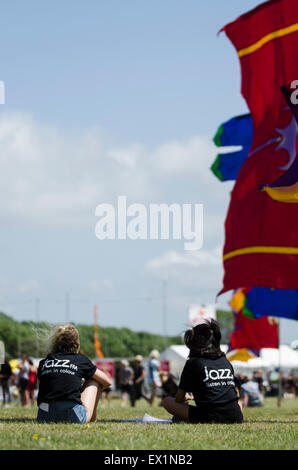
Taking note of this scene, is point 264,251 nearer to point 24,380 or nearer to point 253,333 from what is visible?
point 24,380

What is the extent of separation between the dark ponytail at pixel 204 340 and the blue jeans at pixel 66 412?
139cm

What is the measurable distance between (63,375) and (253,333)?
22.2m

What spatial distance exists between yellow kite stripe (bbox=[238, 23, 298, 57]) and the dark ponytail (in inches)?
379

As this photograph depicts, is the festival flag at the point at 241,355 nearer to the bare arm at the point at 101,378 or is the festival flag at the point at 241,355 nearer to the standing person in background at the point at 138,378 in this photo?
the standing person in background at the point at 138,378

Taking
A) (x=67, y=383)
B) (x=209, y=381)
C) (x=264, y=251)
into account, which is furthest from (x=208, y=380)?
(x=264, y=251)

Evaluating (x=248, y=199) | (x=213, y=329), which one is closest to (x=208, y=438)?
(x=213, y=329)

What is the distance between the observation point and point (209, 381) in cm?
905

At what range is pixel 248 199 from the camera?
17.5 meters

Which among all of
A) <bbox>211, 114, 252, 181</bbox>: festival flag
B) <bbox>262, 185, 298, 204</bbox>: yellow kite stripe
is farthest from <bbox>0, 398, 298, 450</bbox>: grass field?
<bbox>211, 114, 252, 181</bbox>: festival flag

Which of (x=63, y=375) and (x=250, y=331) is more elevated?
(x=63, y=375)

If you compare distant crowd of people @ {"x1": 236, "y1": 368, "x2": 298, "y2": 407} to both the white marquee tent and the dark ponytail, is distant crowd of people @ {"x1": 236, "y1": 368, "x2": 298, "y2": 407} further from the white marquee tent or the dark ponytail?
the dark ponytail

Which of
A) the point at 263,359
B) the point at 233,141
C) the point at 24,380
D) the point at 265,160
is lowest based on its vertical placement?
the point at 263,359

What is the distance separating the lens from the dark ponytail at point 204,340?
9.20 meters

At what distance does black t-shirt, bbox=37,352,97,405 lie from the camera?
9000 mm
